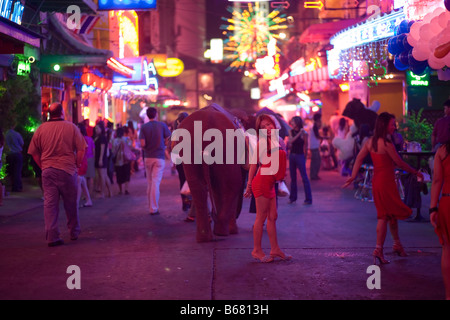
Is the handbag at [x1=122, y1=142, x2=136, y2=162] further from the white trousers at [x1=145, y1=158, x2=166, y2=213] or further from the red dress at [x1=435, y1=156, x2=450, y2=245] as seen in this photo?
the red dress at [x1=435, y1=156, x2=450, y2=245]

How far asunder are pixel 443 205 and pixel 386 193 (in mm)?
1883

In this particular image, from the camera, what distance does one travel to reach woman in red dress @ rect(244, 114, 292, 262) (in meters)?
7.76

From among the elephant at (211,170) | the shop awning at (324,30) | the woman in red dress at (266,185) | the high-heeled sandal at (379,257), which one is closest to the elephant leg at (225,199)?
the elephant at (211,170)

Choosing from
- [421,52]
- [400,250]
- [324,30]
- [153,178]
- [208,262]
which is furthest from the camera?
[324,30]

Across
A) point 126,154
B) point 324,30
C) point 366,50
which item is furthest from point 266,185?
point 324,30

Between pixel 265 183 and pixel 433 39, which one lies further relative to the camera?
pixel 433 39

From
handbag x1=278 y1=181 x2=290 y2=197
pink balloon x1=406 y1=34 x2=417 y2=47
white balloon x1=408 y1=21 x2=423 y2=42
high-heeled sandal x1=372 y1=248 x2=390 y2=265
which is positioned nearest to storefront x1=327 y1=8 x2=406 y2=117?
pink balloon x1=406 y1=34 x2=417 y2=47

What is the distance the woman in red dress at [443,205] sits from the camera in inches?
229

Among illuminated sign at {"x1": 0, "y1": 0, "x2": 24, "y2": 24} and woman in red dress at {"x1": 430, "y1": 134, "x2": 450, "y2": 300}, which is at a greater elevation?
illuminated sign at {"x1": 0, "y1": 0, "x2": 24, "y2": 24}

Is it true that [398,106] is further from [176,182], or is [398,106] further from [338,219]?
[338,219]

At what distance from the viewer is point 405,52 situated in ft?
32.8

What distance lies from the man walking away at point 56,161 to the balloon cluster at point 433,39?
4.85 m

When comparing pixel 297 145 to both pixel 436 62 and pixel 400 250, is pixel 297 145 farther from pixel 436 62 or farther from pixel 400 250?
pixel 400 250

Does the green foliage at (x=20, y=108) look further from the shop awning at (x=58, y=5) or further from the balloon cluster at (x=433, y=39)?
the balloon cluster at (x=433, y=39)
